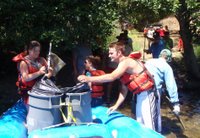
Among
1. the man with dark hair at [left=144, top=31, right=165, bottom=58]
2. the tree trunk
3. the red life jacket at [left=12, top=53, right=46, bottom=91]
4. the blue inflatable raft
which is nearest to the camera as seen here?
the blue inflatable raft

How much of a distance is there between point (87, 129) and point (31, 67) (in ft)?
4.19

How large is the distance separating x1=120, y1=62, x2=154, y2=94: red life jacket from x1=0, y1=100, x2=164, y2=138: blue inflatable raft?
0.41 meters

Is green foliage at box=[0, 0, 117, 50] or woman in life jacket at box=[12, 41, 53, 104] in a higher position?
green foliage at box=[0, 0, 117, 50]

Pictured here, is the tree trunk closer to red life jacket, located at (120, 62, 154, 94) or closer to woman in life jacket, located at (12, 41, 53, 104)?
red life jacket, located at (120, 62, 154, 94)

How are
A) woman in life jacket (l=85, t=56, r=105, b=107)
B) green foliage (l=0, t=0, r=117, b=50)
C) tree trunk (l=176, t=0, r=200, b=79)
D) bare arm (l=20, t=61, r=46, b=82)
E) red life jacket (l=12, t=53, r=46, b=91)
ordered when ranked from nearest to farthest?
bare arm (l=20, t=61, r=46, b=82), red life jacket (l=12, t=53, r=46, b=91), woman in life jacket (l=85, t=56, r=105, b=107), green foliage (l=0, t=0, r=117, b=50), tree trunk (l=176, t=0, r=200, b=79)

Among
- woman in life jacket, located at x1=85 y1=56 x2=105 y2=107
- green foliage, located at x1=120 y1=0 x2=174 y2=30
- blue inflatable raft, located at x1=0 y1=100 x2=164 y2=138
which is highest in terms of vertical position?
green foliage, located at x1=120 y1=0 x2=174 y2=30

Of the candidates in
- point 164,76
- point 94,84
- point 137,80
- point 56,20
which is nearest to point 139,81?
point 137,80

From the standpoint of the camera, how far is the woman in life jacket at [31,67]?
4840 mm

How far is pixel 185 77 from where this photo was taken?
32.2 ft

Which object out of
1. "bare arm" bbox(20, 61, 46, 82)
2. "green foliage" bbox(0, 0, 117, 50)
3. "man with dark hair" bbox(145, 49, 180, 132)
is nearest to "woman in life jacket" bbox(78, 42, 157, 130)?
"man with dark hair" bbox(145, 49, 180, 132)

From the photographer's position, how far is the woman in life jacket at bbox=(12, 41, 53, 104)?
191 inches

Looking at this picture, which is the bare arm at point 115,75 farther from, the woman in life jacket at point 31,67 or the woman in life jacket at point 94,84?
the woman in life jacket at point 94,84

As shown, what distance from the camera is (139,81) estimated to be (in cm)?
485

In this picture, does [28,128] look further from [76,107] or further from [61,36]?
[61,36]
